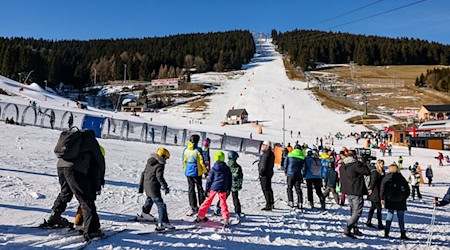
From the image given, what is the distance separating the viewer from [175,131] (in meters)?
25.3

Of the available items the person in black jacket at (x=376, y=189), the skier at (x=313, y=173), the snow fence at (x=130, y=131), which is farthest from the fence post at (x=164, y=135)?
the person in black jacket at (x=376, y=189)

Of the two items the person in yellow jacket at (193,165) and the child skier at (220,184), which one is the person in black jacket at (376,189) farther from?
the person in yellow jacket at (193,165)

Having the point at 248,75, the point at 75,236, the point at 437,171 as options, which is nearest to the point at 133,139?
the point at 75,236

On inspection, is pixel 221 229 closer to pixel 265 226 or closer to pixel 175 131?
pixel 265 226

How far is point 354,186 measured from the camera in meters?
6.56

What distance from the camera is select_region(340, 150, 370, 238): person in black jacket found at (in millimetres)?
6535

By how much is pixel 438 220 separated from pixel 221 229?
6346 millimetres

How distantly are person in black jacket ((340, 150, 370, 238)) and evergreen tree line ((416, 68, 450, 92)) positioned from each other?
103 m

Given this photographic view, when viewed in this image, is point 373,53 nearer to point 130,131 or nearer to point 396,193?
point 130,131

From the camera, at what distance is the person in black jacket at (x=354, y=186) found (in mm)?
6535

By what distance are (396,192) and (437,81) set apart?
350ft

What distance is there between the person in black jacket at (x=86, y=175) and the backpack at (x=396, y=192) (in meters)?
5.23

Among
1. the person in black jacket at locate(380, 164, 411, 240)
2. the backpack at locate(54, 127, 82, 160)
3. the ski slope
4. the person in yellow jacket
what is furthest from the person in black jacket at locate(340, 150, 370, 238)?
the backpack at locate(54, 127, 82, 160)

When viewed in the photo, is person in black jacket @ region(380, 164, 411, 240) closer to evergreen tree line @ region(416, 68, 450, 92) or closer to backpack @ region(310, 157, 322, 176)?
backpack @ region(310, 157, 322, 176)
